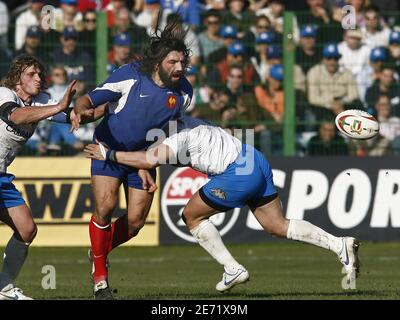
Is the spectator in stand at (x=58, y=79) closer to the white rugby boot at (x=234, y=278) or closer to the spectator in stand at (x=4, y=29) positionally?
the spectator in stand at (x=4, y=29)

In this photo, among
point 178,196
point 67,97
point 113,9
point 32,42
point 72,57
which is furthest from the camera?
point 113,9

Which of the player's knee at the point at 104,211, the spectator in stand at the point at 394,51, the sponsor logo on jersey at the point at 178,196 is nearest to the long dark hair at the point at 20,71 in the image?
the player's knee at the point at 104,211

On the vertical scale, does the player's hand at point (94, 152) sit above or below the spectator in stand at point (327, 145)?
above

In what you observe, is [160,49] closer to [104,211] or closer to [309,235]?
[104,211]

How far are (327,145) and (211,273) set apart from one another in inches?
188

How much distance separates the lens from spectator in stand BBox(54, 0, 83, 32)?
18938 mm

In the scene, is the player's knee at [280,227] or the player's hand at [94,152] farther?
the player's knee at [280,227]

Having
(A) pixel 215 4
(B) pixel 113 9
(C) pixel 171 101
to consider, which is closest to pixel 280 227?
(C) pixel 171 101

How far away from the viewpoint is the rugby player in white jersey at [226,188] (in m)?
11.1

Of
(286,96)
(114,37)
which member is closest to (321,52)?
(286,96)

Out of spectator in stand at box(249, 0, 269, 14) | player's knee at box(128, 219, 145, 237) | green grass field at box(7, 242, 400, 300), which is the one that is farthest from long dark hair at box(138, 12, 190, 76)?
spectator in stand at box(249, 0, 269, 14)

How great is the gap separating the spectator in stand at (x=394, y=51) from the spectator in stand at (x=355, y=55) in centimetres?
39

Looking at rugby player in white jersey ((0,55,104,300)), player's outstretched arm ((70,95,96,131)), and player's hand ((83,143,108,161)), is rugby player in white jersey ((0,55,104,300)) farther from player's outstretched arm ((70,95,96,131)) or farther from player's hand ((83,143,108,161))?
player's hand ((83,143,108,161))

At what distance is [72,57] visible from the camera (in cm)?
1878
